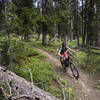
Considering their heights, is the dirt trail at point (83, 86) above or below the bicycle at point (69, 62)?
below

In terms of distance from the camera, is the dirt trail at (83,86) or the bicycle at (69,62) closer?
the dirt trail at (83,86)

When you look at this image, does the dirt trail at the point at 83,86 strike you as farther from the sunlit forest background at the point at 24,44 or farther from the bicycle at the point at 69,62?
the sunlit forest background at the point at 24,44

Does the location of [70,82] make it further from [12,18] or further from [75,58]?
[12,18]

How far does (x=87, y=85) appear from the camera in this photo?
6.45 metres

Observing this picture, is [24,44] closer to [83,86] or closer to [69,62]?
[69,62]

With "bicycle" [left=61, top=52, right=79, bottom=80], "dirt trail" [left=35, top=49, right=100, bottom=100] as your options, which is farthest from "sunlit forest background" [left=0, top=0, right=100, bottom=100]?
"bicycle" [left=61, top=52, right=79, bottom=80]

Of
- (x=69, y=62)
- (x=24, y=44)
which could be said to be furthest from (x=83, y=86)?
(x=24, y=44)

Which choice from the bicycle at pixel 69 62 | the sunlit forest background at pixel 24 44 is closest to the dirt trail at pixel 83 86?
the bicycle at pixel 69 62

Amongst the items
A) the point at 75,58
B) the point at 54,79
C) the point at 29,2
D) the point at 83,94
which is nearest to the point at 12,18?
the point at 29,2

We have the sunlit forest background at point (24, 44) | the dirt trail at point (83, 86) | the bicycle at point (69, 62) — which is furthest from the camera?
the bicycle at point (69, 62)

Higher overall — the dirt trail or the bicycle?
the bicycle

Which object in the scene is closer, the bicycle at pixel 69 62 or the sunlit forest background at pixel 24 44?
the sunlit forest background at pixel 24 44

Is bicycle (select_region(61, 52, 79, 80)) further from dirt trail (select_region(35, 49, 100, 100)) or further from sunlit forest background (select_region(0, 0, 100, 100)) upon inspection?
sunlit forest background (select_region(0, 0, 100, 100))

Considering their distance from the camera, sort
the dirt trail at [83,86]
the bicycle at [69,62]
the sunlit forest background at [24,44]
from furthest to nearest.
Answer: the bicycle at [69,62], the sunlit forest background at [24,44], the dirt trail at [83,86]
